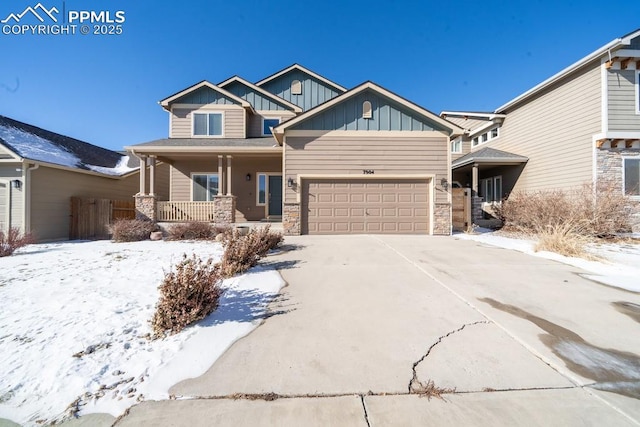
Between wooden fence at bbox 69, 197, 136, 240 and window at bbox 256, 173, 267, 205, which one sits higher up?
window at bbox 256, 173, 267, 205

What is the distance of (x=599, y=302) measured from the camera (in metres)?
3.68

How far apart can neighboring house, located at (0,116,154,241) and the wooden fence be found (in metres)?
0.28

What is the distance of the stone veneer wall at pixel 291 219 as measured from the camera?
10.2 m

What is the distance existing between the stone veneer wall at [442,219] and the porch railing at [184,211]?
9.15 m

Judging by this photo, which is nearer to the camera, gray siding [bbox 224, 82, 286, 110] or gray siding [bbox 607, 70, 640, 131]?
gray siding [bbox 607, 70, 640, 131]

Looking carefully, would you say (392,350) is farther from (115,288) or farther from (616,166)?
(616,166)

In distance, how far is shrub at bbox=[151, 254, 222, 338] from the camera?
2885mm

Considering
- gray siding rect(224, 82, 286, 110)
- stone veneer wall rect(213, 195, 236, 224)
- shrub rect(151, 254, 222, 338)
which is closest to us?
shrub rect(151, 254, 222, 338)

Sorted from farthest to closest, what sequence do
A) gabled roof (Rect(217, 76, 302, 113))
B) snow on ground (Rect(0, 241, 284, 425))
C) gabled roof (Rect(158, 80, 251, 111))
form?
gabled roof (Rect(217, 76, 302, 113)) → gabled roof (Rect(158, 80, 251, 111)) → snow on ground (Rect(0, 241, 284, 425))

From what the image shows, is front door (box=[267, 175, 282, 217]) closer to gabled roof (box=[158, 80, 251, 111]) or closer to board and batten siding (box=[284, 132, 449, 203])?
board and batten siding (box=[284, 132, 449, 203])

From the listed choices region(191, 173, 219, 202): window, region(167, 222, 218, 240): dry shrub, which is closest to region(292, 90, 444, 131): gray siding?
region(167, 222, 218, 240): dry shrub

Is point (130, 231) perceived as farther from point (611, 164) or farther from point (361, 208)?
point (611, 164)

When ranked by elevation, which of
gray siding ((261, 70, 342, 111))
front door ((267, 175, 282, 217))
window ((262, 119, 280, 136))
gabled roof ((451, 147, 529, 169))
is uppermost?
gray siding ((261, 70, 342, 111))

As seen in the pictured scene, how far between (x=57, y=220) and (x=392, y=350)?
1331 cm
